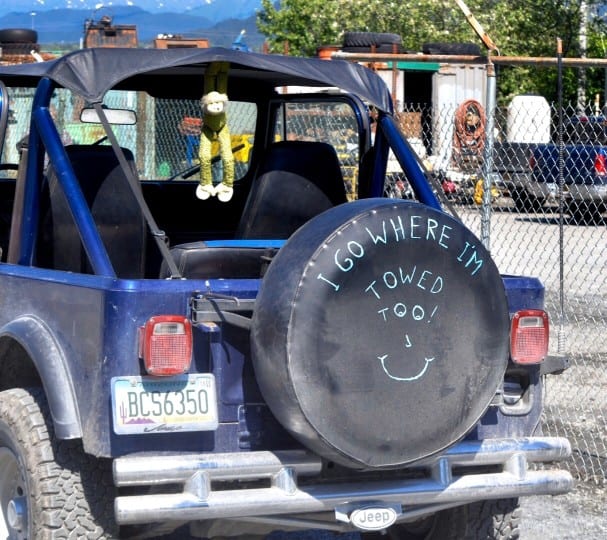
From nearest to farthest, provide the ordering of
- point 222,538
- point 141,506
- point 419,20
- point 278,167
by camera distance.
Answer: point 141,506
point 222,538
point 278,167
point 419,20

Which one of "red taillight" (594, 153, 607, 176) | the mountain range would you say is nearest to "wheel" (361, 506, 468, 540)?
"red taillight" (594, 153, 607, 176)

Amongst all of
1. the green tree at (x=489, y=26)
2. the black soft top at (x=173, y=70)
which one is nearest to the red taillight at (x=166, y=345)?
the black soft top at (x=173, y=70)

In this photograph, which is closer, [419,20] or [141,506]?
[141,506]

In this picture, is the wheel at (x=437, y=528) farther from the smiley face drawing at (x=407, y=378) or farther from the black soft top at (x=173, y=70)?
the black soft top at (x=173, y=70)

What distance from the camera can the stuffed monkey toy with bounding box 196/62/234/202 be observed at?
5039 mm

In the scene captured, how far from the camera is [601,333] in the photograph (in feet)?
34.0

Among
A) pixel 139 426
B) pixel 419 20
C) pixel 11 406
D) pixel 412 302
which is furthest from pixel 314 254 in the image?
pixel 419 20

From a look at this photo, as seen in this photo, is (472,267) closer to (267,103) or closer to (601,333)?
(267,103)

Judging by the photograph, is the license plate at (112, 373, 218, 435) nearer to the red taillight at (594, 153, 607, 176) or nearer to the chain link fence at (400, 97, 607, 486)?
the chain link fence at (400, 97, 607, 486)

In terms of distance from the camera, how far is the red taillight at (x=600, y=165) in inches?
653

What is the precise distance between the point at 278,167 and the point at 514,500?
5.85 feet

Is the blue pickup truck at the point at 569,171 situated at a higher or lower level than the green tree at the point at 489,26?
lower

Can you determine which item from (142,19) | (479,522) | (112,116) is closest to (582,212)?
(112,116)

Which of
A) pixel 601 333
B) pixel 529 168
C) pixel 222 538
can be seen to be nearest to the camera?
pixel 222 538
